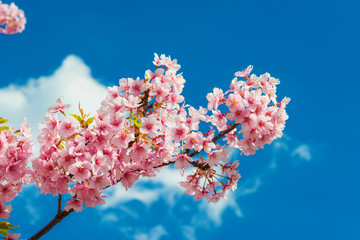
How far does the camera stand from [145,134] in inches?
186

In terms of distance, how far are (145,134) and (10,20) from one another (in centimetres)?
202

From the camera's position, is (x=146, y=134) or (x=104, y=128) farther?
(x=146, y=134)

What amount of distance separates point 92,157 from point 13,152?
1.16m

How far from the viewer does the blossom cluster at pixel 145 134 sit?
14.6 feet

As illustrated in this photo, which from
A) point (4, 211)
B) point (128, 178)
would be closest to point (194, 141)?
point (128, 178)

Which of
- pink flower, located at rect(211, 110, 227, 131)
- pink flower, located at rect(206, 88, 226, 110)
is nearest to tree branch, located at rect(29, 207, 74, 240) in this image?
pink flower, located at rect(211, 110, 227, 131)

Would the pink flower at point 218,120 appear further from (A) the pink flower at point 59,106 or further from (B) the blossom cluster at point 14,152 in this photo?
(B) the blossom cluster at point 14,152

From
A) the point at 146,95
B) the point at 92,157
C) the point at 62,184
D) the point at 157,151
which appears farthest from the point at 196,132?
the point at 62,184

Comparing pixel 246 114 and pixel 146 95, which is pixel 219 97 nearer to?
pixel 246 114

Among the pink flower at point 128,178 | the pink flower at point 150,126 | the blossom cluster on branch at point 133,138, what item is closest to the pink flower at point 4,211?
the blossom cluster on branch at point 133,138

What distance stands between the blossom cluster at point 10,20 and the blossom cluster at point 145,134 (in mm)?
1338

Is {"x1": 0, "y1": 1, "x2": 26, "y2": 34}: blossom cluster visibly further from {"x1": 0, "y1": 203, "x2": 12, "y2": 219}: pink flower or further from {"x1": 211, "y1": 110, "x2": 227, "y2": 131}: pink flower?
{"x1": 0, "y1": 203, "x2": 12, "y2": 219}: pink flower

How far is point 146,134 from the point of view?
→ 15.6ft

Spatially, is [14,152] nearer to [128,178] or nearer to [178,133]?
[128,178]
